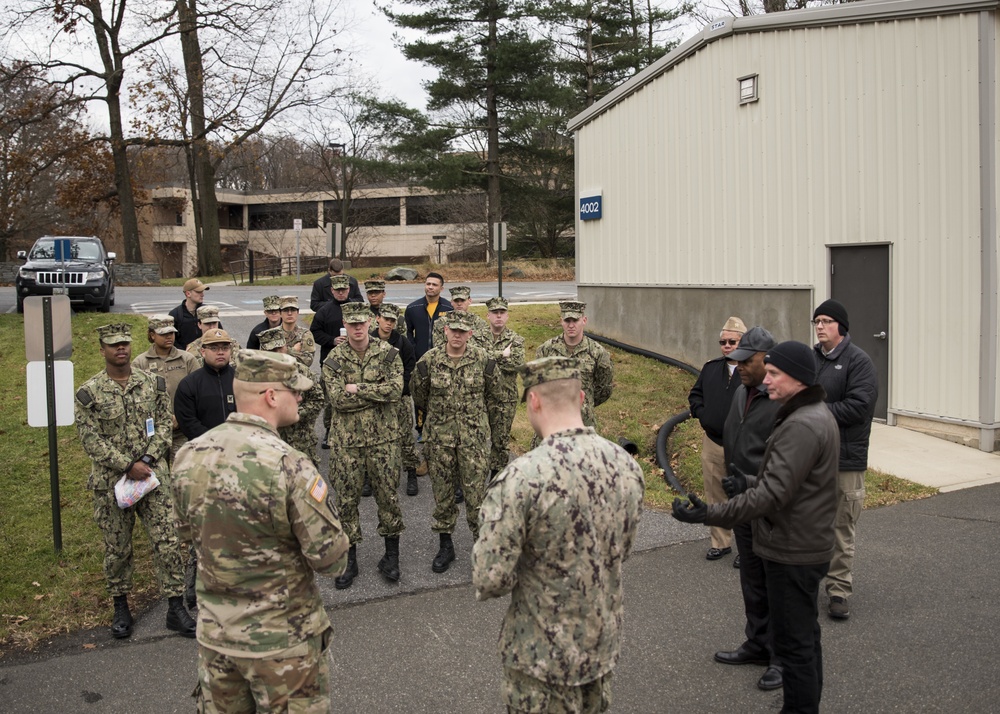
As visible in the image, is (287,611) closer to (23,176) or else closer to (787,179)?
(787,179)

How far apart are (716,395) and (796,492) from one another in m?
2.21

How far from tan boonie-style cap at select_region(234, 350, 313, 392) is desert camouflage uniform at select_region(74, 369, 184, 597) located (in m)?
2.88

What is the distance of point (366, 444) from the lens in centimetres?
671

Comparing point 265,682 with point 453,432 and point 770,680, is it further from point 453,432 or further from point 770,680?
point 453,432

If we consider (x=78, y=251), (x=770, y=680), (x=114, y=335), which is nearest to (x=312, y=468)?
(x=770, y=680)

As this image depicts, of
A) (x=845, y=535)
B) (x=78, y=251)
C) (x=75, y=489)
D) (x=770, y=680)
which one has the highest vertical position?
(x=78, y=251)

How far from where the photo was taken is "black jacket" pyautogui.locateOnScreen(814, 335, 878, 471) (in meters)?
5.80

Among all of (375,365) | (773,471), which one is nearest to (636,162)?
(375,365)

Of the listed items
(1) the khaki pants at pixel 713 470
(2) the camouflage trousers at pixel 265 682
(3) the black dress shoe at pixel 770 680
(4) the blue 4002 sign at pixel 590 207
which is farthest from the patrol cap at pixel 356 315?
(4) the blue 4002 sign at pixel 590 207

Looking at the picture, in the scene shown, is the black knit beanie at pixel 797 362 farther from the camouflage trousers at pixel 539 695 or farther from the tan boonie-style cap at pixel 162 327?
the tan boonie-style cap at pixel 162 327

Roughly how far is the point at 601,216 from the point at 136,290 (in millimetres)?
17988

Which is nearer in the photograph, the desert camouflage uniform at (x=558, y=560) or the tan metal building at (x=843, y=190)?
the desert camouflage uniform at (x=558, y=560)

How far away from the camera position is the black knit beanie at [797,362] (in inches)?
167

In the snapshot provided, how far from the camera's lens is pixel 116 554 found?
5801mm
